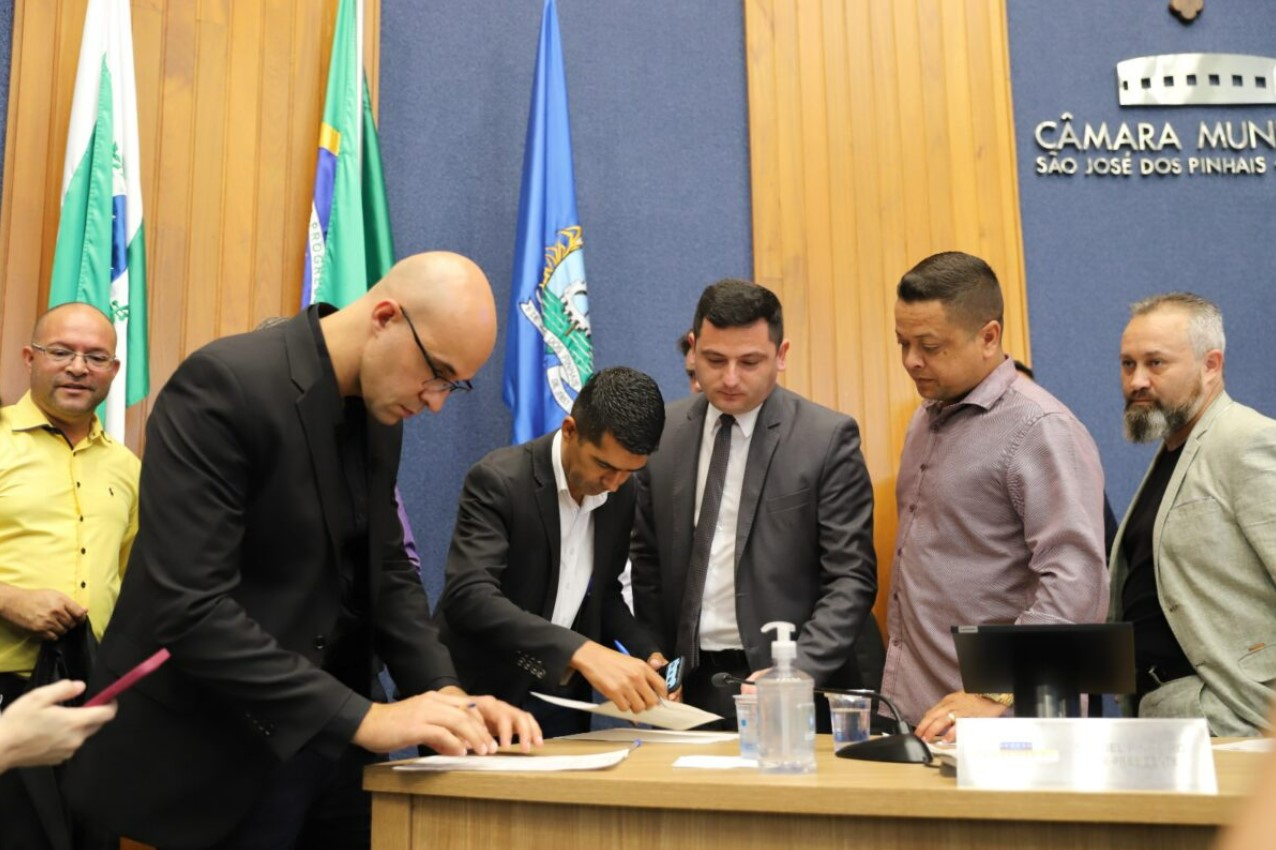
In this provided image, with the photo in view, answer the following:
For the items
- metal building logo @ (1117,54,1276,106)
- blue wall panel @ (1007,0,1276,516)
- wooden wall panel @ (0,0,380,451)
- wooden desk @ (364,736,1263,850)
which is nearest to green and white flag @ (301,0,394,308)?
wooden wall panel @ (0,0,380,451)

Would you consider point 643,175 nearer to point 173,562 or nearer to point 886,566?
point 886,566

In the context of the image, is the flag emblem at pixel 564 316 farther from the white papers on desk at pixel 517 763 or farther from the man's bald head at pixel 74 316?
the white papers on desk at pixel 517 763

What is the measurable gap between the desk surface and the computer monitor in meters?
0.19

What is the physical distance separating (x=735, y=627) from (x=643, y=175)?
2.14 metres

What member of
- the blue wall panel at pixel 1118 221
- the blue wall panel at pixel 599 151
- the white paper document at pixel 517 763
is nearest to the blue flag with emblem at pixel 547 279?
the blue wall panel at pixel 599 151

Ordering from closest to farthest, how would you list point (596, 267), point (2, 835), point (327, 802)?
point (327, 802) → point (2, 835) → point (596, 267)

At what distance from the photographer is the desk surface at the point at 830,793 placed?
1.33 metres

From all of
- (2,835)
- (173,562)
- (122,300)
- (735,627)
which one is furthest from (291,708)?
(122,300)

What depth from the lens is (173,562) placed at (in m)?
1.65

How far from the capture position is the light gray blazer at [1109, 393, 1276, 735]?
2.51 metres

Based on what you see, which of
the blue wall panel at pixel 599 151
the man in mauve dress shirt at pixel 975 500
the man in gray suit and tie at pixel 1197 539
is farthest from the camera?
the blue wall panel at pixel 599 151

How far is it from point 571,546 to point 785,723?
106 cm

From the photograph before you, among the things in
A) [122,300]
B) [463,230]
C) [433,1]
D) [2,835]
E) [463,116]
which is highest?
[433,1]

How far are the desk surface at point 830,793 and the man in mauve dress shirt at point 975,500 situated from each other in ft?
2.24
